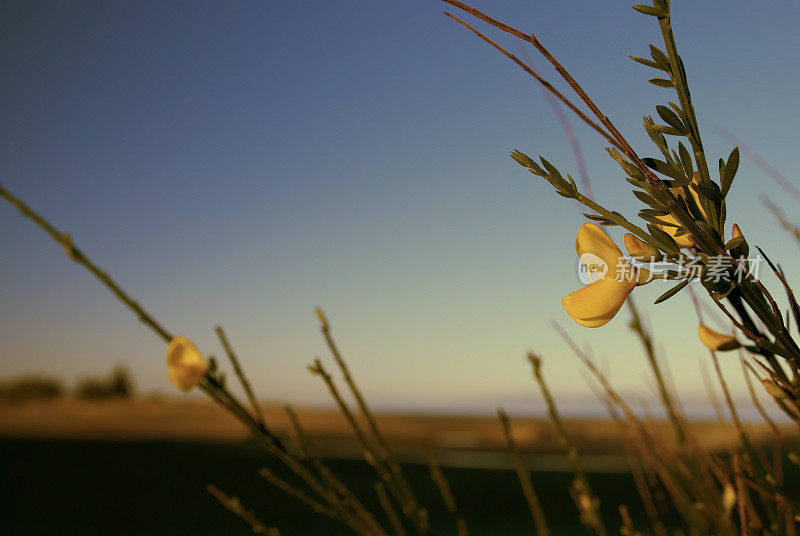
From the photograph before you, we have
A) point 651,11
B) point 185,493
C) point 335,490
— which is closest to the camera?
point 651,11

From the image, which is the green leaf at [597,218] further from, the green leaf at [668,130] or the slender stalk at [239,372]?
the slender stalk at [239,372]

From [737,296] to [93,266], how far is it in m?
0.37

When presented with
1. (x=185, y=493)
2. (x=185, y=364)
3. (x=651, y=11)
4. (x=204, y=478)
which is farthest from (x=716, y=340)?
(x=204, y=478)

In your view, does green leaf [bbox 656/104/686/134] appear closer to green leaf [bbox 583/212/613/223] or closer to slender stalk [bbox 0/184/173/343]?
green leaf [bbox 583/212/613/223]

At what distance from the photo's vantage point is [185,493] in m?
4.25

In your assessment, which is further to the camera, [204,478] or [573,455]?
[204,478]

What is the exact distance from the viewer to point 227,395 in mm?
369

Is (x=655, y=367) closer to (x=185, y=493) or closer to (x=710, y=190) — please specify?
(x=710, y=190)

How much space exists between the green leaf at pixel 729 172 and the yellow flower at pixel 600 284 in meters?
0.06

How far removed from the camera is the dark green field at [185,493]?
3.47 m

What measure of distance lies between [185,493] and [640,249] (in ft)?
14.8

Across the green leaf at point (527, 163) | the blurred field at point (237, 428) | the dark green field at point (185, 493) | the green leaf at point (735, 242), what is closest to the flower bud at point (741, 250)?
the green leaf at point (735, 242)

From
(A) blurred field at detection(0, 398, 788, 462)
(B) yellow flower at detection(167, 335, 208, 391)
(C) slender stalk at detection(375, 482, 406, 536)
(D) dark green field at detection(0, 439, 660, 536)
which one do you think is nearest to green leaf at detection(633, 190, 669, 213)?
(B) yellow flower at detection(167, 335, 208, 391)

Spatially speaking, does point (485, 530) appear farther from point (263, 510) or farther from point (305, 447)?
point (305, 447)
